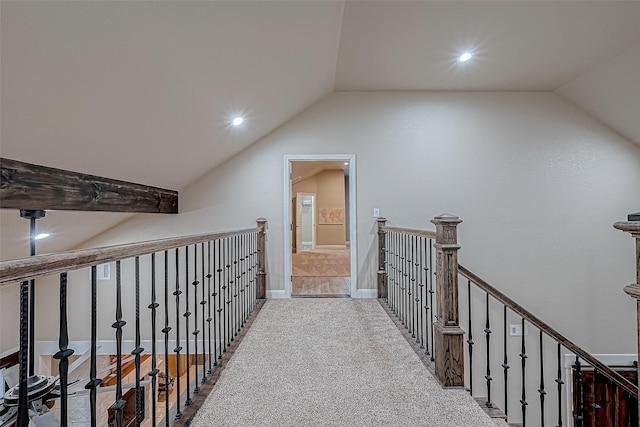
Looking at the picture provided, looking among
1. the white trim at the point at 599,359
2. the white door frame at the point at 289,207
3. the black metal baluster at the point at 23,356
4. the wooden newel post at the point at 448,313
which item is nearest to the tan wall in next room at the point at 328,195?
the white door frame at the point at 289,207

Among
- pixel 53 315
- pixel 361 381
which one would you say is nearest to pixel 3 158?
pixel 361 381

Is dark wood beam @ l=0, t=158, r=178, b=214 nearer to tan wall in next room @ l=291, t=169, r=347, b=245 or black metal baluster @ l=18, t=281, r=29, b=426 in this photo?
black metal baluster @ l=18, t=281, r=29, b=426

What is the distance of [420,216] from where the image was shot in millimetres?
4469

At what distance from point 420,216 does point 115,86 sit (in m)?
3.66

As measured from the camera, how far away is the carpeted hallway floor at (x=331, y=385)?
179cm

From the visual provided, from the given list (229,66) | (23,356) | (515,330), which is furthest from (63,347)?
(515,330)

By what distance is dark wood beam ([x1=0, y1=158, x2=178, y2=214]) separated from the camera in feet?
7.09

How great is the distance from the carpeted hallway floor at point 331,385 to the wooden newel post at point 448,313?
11cm

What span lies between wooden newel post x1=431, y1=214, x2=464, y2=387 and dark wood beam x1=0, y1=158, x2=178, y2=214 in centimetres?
276

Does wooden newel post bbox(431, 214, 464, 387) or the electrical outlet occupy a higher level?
wooden newel post bbox(431, 214, 464, 387)

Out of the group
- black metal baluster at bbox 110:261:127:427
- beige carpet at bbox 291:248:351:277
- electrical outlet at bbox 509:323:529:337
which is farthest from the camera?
beige carpet at bbox 291:248:351:277

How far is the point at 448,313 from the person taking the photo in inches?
83.1

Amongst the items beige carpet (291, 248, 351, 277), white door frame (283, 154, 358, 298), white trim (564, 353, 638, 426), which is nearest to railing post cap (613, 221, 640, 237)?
white door frame (283, 154, 358, 298)

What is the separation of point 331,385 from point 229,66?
7.93 ft
